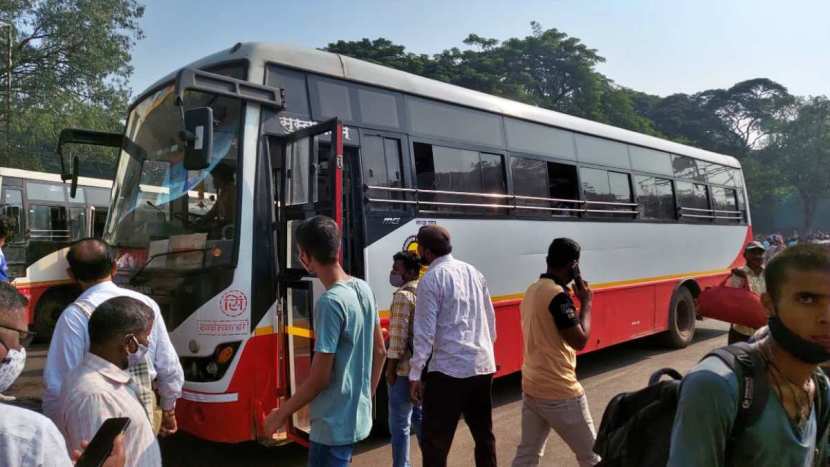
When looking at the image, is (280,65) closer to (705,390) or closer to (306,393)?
(306,393)

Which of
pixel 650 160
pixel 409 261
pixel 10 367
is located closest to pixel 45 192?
pixel 409 261

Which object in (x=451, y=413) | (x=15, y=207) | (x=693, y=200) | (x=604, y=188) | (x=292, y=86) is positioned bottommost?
(x=451, y=413)

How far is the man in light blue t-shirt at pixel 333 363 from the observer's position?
2.38 metres

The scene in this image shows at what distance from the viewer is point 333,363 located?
2410mm

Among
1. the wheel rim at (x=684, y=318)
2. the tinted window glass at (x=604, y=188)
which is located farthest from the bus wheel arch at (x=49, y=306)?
the wheel rim at (x=684, y=318)

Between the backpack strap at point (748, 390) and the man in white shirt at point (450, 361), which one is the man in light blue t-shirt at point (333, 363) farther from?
the backpack strap at point (748, 390)

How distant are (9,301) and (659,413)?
1929 mm

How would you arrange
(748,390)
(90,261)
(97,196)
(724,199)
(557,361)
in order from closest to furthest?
1. (748,390)
2. (90,261)
3. (557,361)
4. (724,199)
5. (97,196)

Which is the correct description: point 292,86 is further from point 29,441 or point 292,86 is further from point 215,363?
point 29,441

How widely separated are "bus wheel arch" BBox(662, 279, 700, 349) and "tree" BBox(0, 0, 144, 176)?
1696 cm

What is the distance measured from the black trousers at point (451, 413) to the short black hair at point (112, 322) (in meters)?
1.76

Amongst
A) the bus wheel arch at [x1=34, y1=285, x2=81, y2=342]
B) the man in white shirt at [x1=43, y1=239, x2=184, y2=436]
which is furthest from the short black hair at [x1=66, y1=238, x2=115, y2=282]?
the bus wheel arch at [x1=34, y1=285, x2=81, y2=342]

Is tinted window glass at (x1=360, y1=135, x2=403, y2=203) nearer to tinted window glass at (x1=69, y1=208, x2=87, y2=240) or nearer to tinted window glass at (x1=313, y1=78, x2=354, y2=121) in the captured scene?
tinted window glass at (x1=313, y1=78, x2=354, y2=121)

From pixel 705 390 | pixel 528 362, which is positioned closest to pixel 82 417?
pixel 705 390
